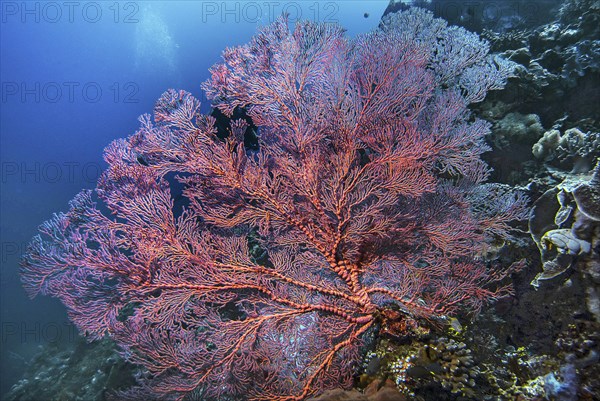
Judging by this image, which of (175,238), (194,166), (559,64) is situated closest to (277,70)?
(194,166)

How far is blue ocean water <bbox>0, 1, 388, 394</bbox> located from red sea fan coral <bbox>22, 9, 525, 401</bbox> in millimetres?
19084

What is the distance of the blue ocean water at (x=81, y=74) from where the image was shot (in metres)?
23.4

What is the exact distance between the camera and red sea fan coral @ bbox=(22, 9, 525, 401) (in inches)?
120

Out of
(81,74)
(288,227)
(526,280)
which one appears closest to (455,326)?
(526,280)

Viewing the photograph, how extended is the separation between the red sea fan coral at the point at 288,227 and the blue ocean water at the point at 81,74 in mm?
19084

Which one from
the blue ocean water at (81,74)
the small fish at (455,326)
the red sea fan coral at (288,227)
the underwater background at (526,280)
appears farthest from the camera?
the blue ocean water at (81,74)

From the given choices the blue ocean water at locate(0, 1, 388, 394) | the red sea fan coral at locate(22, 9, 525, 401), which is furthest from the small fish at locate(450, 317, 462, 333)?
the blue ocean water at locate(0, 1, 388, 394)

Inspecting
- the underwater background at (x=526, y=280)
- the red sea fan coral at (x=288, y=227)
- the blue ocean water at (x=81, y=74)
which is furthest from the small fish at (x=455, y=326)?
the blue ocean water at (x=81, y=74)

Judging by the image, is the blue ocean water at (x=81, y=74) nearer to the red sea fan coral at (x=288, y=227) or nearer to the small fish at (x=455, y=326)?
the red sea fan coral at (x=288, y=227)

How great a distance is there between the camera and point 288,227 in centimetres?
339

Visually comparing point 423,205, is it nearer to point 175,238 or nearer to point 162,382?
point 175,238

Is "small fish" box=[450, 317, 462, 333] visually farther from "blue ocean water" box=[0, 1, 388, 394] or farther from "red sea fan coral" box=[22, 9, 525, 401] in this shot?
"blue ocean water" box=[0, 1, 388, 394]

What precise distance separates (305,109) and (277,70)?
65 cm

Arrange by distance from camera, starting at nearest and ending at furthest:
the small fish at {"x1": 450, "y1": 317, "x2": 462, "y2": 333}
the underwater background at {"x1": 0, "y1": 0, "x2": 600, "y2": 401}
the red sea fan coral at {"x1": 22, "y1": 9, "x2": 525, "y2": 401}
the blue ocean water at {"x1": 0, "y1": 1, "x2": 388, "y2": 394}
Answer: the underwater background at {"x1": 0, "y1": 0, "x2": 600, "y2": 401} → the small fish at {"x1": 450, "y1": 317, "x2": 462, "y2": 333} → the red sea fan coral at {"x1": 22, "y1": 9, "x2": 525, "y2": 401} → the blue ocean water at {"x1": 0, "y1": 1, "x2": 388, "y2": 394}
